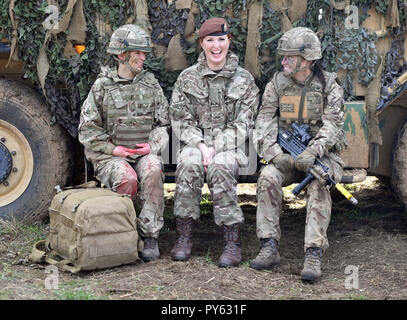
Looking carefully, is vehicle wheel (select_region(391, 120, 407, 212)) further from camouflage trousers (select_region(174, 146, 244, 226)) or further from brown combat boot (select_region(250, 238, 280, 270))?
camouflage trousers (select_region(174, 146, 244, 226))

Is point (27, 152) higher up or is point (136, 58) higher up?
point (136, 58)

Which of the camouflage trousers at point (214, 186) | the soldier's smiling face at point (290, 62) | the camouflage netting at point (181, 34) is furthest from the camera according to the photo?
the camouflage netting at point (181, 34)

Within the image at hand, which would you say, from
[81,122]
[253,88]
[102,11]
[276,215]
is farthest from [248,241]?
[102,11]

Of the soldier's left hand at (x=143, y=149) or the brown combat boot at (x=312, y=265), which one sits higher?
the soldier's left hand at (x=143, y=149)

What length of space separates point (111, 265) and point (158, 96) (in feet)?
4.75

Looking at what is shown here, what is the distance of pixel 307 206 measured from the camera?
4.74m

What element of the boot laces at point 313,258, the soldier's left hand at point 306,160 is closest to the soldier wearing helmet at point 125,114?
the soldier's left hand at point 306,160

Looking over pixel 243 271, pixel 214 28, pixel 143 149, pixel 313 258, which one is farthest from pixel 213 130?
pixel 313 258

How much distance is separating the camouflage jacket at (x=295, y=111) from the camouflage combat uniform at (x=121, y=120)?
790mm

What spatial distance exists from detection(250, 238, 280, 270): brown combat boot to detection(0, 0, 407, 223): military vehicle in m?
0.77

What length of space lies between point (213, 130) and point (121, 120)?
0.74 meters

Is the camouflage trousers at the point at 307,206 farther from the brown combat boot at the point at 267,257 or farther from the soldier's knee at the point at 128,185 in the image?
the soldier's knee at the point at 128,185

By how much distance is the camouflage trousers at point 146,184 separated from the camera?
4848mm

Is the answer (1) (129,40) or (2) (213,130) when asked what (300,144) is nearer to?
(2) (213,130)
